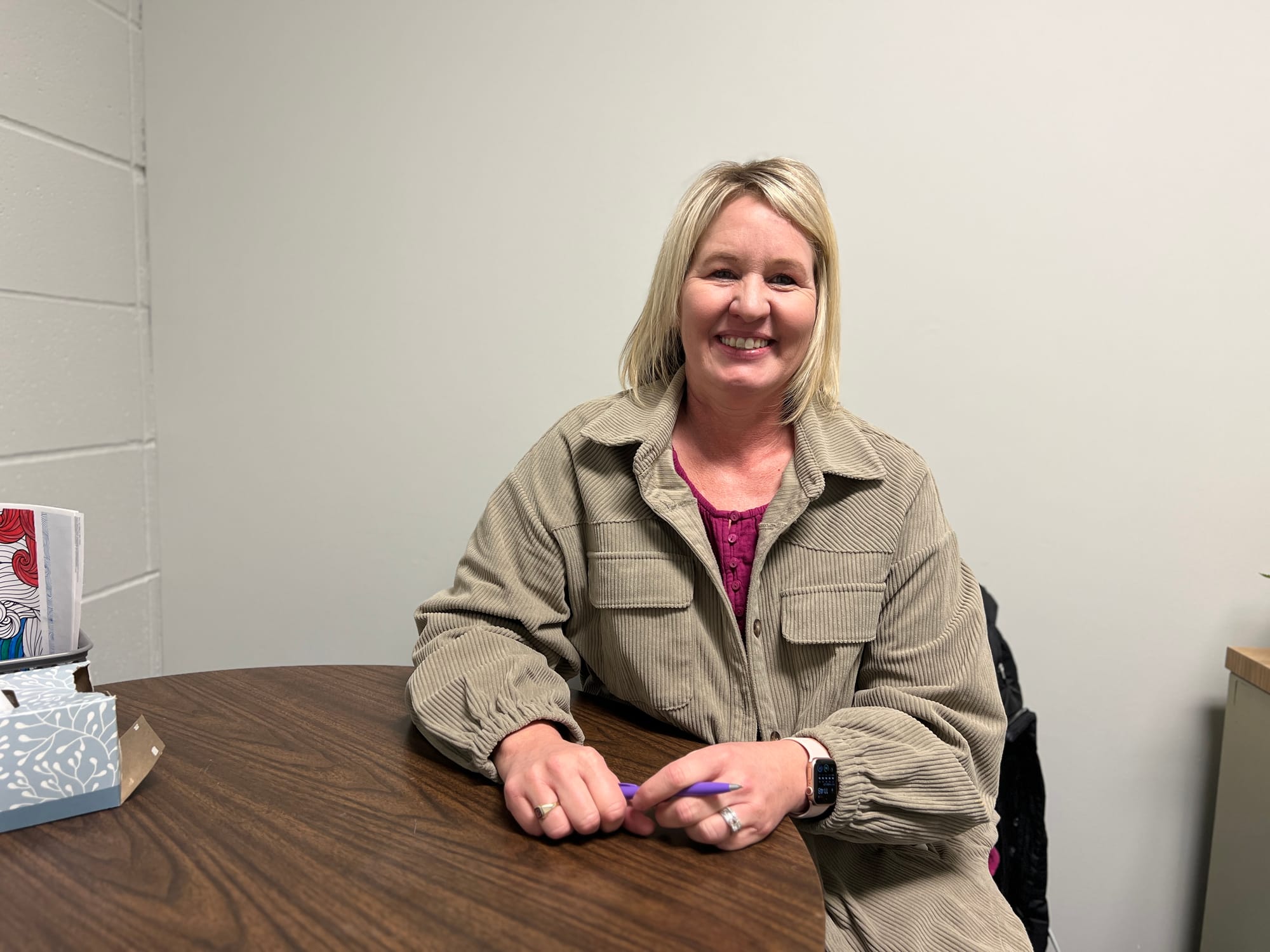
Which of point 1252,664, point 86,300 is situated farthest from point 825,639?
point 86,300

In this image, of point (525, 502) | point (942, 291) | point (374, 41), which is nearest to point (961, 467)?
point (942, 291)

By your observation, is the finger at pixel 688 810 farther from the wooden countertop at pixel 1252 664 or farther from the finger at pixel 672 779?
the wooden countertop at pixel 1252 664

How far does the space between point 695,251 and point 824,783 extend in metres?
0.74

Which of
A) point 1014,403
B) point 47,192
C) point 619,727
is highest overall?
point 47,192

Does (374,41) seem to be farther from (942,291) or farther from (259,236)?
(942,291)

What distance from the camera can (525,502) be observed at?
1.28 m

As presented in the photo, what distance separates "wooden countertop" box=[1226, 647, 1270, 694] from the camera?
62.3 inches

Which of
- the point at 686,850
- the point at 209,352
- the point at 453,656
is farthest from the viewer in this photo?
the point at 209,352

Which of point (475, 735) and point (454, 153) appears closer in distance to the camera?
point (475, 735)

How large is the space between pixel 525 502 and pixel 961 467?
3.09 feet

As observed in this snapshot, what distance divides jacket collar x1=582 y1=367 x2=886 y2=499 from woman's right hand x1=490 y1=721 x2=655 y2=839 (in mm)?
423

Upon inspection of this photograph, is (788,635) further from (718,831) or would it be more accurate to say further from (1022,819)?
(1022,819)

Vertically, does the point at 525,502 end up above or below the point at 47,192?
below

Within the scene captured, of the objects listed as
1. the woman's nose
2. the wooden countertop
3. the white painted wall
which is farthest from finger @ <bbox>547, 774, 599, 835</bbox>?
the wooden countertop
